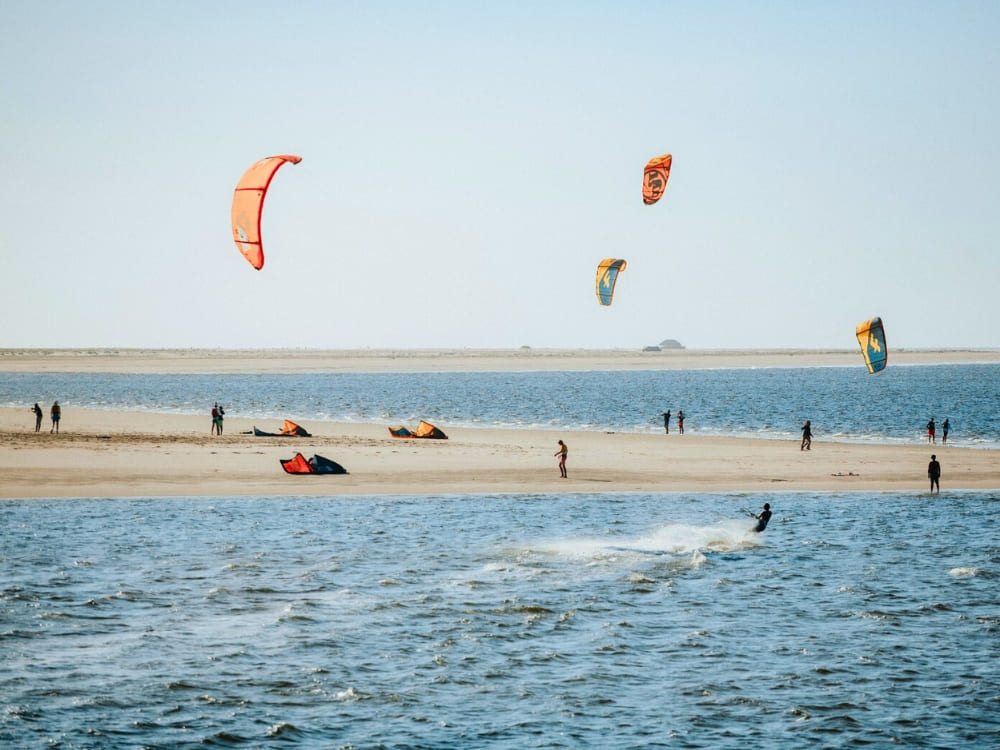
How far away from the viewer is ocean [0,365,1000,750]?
14.5 m

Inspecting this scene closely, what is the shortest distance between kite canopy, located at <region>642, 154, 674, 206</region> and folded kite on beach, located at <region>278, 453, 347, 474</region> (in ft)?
49.9

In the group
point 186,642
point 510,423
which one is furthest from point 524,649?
point 510,423

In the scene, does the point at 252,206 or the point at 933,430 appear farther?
the point at 933,430

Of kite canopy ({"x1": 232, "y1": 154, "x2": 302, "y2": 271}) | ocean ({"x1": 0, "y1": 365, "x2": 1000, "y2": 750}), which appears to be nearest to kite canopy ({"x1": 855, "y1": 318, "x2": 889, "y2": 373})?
ocean ({"x1": 0, "y1": 365, "x2": 1000, "y2": 750})

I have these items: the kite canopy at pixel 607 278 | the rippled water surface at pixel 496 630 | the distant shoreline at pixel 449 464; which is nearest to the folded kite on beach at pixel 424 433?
the distant shoreline at pixel 449 464

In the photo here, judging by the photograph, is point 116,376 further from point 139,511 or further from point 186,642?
point 186,642

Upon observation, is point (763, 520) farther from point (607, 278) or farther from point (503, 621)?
point (607, 278)

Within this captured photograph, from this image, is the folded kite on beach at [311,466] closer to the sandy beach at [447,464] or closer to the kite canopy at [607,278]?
the sandy beach at [447,464]

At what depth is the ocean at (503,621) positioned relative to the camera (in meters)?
14.5

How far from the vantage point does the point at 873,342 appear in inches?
1412

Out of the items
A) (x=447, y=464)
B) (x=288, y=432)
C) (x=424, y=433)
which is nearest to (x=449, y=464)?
(x=447, y=464)

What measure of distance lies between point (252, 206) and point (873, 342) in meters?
21.2

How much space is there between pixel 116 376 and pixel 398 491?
413ft

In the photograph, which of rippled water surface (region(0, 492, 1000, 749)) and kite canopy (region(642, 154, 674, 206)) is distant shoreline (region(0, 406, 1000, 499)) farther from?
kite canopy (region(642, 154, 674, 206))
